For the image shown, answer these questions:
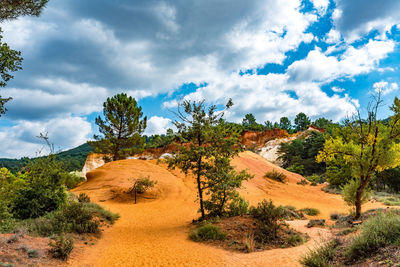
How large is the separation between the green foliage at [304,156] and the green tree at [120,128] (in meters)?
29.2

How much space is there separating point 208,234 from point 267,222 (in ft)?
9.09

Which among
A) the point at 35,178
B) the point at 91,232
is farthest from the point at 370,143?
the point at 35,178

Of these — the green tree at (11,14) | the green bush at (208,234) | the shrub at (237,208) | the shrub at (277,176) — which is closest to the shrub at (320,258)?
the green bush at (208,234)

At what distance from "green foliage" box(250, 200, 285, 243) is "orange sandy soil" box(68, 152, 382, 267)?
134 centimetres

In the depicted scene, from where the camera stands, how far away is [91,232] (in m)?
10.8

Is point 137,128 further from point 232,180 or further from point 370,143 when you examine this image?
point 370,143

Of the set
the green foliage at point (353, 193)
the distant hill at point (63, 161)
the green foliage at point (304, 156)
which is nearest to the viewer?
the green foliage at point (353, 193)

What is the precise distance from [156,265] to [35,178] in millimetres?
8478

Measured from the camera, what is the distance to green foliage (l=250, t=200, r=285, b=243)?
9.44 metres

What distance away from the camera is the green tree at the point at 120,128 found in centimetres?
3369

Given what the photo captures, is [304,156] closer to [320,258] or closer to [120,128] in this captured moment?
[120,128]

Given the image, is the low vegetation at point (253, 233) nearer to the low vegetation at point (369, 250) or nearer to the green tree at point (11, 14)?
the low vegetation at point (369, 250)

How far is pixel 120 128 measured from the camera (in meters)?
34.4

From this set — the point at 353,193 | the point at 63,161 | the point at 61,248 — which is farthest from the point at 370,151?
the point at 63,161
